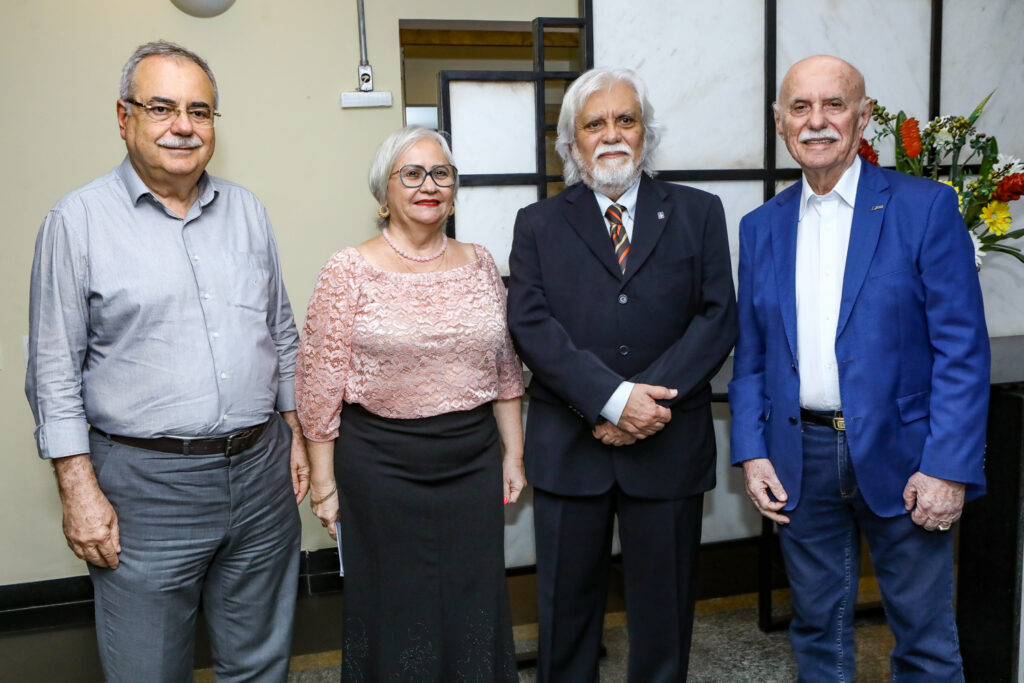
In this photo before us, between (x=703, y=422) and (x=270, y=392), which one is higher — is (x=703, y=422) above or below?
below

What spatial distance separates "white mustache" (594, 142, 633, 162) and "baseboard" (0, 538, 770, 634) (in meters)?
1.76

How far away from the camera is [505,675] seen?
2082 mm

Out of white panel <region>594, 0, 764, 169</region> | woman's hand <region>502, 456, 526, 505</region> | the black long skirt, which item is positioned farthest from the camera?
white panel <region>594, 0, 764, 169</region>

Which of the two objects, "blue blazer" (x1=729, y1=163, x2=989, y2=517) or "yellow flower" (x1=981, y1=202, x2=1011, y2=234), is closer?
"blue blazer" (x1=729, y1=163, x2=989, y2=517)

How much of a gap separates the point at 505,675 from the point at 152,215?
4.62 feet

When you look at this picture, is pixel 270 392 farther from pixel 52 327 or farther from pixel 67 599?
pixel 67 599

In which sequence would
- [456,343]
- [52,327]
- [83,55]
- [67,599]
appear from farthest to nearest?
[67,599], [83,55], [456,343], [52,327]

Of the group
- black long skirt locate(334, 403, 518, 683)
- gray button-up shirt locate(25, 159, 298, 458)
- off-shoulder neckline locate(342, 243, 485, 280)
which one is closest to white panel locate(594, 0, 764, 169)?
off-shoulder neckline locate(342, 243, 485, 280)

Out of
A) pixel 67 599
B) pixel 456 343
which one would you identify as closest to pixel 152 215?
pixel 456 343

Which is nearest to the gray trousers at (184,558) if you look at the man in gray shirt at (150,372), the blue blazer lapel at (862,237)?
the man in gray shirt at (150,372)

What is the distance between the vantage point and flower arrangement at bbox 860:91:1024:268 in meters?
2.37

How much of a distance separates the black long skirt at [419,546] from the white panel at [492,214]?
72 centimetres

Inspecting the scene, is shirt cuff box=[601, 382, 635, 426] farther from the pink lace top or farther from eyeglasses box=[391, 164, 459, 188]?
eyeglasses box=[391, 164, 459, 188]

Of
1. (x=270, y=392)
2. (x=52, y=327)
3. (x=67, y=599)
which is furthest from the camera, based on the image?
(x=67, y=599)
